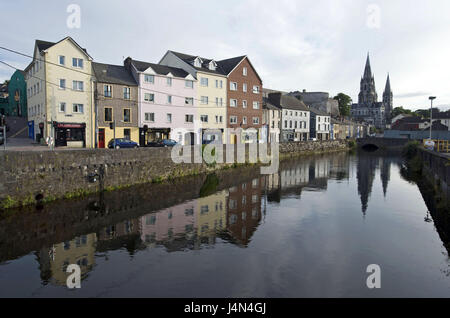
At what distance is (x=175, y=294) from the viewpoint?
10.3 metres

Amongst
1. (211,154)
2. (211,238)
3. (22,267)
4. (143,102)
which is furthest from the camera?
(143,102)

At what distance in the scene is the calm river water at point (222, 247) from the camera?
10.9 meters

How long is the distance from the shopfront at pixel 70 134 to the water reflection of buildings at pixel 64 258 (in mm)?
26716

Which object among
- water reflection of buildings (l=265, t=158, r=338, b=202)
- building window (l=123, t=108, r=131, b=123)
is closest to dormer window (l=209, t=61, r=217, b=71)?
building window (l=123, t=108, r=131, b=123)

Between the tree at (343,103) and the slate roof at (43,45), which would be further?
the tree at (343,103)

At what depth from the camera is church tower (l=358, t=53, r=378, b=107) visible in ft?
588

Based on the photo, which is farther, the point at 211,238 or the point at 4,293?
the point at 211,238

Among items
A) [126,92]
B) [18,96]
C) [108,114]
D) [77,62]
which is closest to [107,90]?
[126,92]

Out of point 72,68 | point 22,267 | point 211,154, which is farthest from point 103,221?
point 72,68

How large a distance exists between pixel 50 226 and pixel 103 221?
2.82m

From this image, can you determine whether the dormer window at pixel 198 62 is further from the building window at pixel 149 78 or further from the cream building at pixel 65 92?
the cream building at pixel 65 92

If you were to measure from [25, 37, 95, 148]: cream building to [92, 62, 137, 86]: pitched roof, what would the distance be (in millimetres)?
1564

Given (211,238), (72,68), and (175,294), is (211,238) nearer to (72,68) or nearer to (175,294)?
(175,294)

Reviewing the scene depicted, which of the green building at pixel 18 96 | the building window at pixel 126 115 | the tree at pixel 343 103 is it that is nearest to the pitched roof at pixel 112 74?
the building window at pixel 126 115
